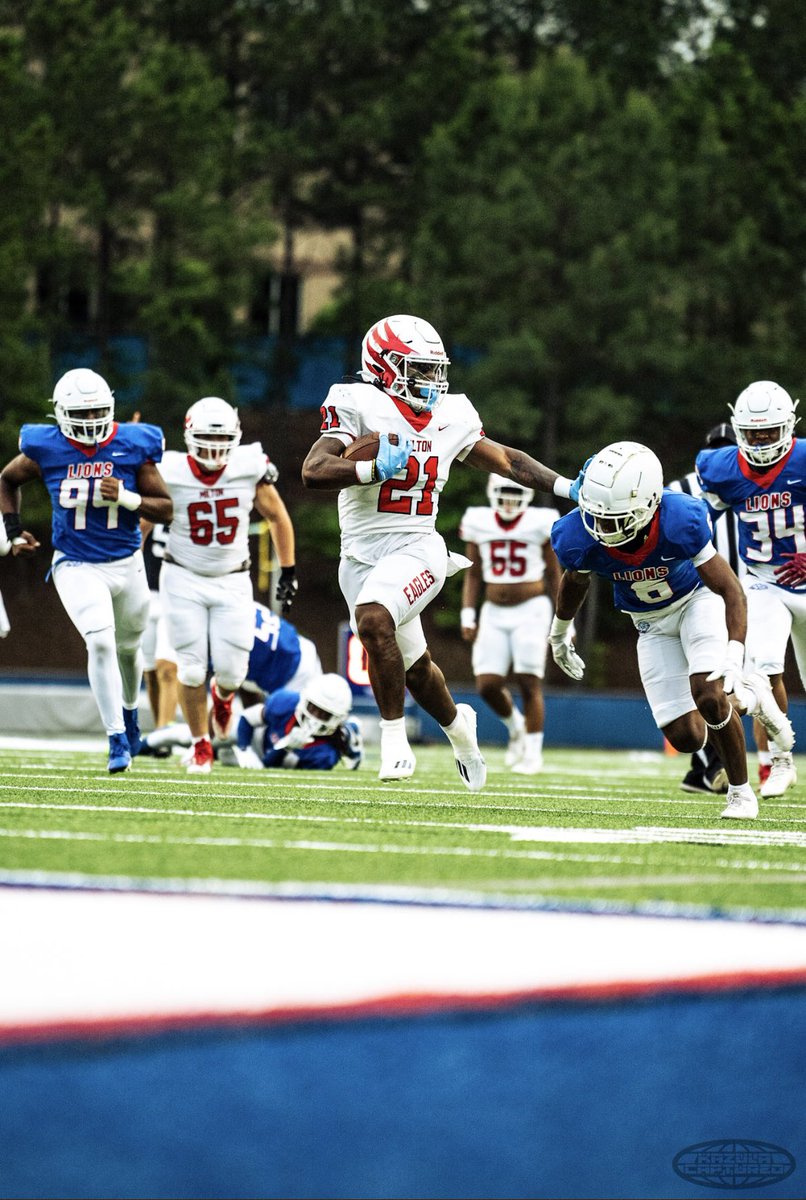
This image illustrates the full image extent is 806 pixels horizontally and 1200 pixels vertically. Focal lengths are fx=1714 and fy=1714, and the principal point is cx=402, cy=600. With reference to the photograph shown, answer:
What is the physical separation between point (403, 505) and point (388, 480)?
0.15 m

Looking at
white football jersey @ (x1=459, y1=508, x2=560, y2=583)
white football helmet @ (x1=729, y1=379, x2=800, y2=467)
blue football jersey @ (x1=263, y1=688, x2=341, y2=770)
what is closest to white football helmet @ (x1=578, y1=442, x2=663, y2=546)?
white football helmet @ (x1=729, y1=379, x2=800, y2=467)

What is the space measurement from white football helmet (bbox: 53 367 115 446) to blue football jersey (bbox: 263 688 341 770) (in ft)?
8.30

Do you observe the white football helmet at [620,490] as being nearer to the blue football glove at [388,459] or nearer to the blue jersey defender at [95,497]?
the blue football glove at [388,459]

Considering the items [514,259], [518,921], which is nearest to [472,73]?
[514,259]

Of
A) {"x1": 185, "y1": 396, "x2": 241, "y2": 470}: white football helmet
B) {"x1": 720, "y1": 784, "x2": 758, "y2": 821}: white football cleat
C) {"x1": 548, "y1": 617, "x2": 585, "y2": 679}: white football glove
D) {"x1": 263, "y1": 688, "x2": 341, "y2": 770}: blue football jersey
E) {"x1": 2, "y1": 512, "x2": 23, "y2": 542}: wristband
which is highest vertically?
{"x1": 185, "y1": 396, "x2": 241, "y2": 470}: white football helmet

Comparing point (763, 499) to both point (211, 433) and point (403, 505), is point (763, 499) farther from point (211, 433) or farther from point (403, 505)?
point (211, 433)

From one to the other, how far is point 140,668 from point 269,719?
4.65ft

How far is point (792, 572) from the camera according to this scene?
859 centimetres

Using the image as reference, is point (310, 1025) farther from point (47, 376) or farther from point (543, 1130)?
point (47, 376)

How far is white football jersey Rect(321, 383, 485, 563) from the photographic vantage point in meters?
7.25

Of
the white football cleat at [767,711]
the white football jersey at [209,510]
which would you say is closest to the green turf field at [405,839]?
the white football cleat at [767,711]

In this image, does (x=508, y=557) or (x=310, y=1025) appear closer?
(x=310, y=1025)

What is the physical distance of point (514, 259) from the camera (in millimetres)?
30312

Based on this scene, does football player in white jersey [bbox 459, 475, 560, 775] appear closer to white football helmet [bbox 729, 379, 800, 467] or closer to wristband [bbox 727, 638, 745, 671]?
white football helmet [bbox 729, 379, 800, 467]
